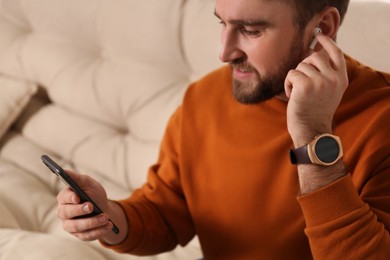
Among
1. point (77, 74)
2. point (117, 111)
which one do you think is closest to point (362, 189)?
point (117, 111)

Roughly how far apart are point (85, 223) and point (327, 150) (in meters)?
0.39

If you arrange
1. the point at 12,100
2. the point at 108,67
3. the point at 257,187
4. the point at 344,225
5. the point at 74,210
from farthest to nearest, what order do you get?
the point at 12,100 < the point at 108,67 < the point at 257,187 < the point at 74,210 < the point at 344,225

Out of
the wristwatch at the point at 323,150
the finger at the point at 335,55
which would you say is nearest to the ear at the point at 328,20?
the finger at the point at 335,55

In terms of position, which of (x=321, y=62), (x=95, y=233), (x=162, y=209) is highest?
(x=321, y=62)

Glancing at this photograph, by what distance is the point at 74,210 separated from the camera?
36.6 inches

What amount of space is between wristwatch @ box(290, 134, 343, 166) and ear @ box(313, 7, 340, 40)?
0.76ft

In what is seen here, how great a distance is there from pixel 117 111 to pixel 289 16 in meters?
0.79

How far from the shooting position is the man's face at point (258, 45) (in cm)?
96

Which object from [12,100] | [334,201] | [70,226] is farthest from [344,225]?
[12,100]

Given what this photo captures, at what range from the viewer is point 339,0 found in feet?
3.27

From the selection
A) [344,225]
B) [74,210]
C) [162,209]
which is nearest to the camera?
[344,225]

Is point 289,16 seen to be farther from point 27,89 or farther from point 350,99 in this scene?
point 27,89

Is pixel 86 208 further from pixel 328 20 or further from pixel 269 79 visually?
pixel 328 20

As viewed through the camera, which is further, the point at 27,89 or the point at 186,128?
the point at 27,89
